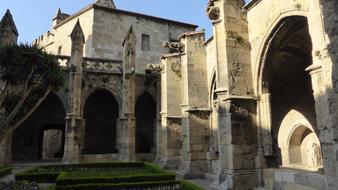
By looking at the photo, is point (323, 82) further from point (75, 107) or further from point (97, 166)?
point (75, 107)

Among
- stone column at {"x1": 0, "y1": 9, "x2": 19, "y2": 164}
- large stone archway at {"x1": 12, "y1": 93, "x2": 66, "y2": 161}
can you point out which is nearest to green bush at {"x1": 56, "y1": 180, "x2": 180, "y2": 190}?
stone column at {"x1": 0, "y1": 9, "x2": 19, "y2": 164}

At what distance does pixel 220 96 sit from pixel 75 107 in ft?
27.1

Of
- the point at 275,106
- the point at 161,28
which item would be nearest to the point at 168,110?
the point at 275,106

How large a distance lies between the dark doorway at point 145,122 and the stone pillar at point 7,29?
7.11 m

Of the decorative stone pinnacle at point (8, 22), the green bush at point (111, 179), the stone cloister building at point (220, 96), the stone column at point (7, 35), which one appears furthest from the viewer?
the decorative stone pinnacle at point (8, 22)

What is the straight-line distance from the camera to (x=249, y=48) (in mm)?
7250

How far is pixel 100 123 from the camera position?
1702 centimetres

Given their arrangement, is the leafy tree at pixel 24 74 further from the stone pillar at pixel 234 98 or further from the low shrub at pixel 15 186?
the stone pillar at pixel 234 98

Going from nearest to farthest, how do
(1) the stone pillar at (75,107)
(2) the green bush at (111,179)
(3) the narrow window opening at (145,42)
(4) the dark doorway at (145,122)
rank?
(2) the green bush at (111,179)
(1) the stone pillar at (75,107)
(4) the dark doorway at (145,122)
(3) the narrow window opening at (145,42)

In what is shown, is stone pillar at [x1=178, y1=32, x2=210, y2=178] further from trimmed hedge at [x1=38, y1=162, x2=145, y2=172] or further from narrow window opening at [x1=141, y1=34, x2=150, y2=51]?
narrow window opening at [x1=141, y1=34, x2=150, y2=51]

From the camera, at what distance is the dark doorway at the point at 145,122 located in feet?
56.6

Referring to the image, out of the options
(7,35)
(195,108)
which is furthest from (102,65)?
(195,108)

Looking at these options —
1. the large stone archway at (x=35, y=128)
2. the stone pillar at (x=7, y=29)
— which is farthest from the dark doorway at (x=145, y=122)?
the stone pillar at (x=7, y=29)

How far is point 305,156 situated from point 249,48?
5986 mm
